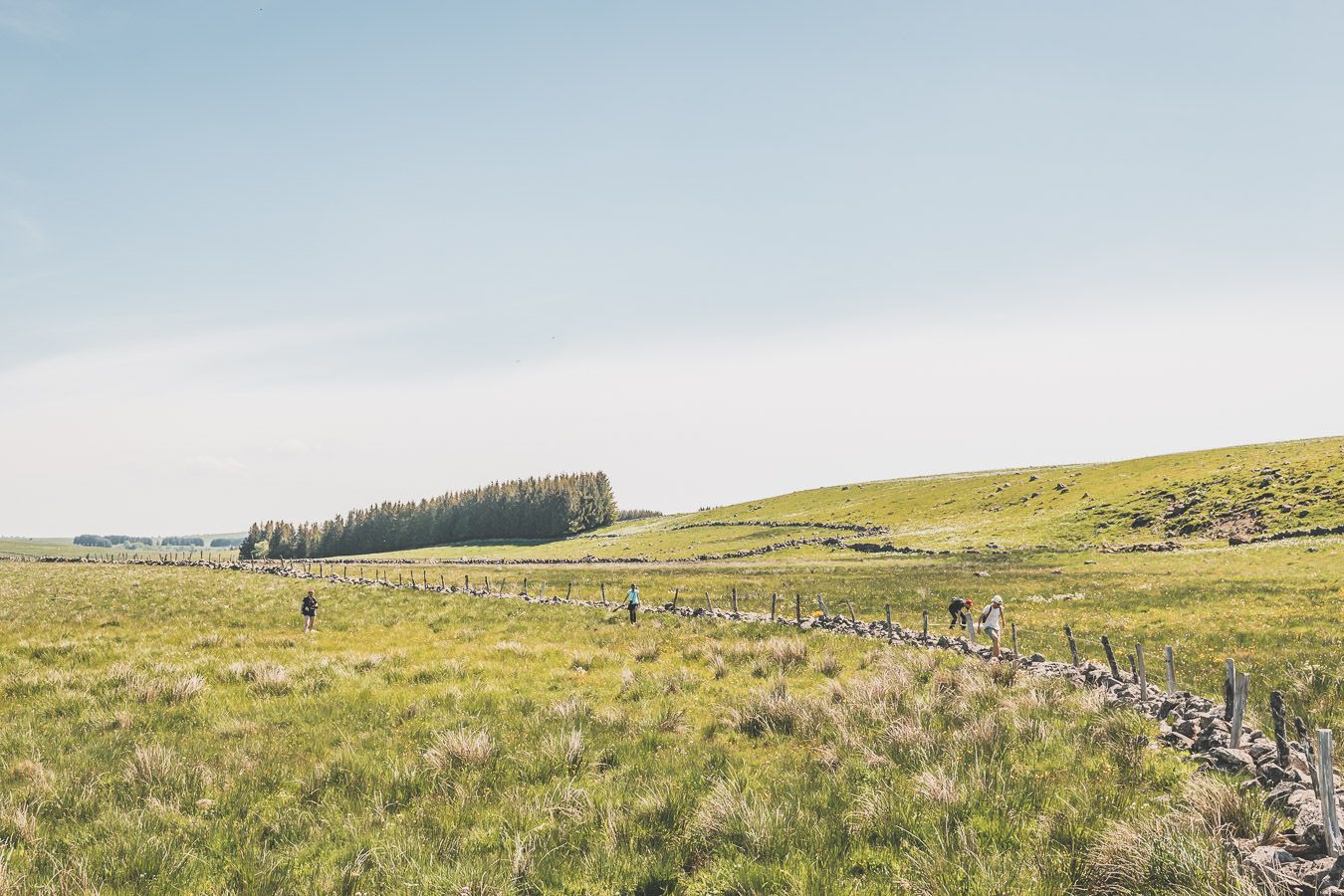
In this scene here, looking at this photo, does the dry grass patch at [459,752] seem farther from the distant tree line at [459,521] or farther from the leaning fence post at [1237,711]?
the distant tree line at [459,521]

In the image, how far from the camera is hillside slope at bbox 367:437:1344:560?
62.6 metres

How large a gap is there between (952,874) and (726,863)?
2255mm

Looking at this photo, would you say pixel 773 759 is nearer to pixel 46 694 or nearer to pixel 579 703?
pixel 579 703

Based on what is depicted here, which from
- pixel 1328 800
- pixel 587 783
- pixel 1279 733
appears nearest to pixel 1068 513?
pixel 1279 733

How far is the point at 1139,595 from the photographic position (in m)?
33.8

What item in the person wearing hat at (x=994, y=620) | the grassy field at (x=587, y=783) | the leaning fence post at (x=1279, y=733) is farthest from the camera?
the person wearing hat at (x=994, y=620)

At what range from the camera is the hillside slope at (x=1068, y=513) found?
62625 mm

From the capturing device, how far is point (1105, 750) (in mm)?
10477

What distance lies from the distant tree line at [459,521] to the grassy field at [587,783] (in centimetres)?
13853

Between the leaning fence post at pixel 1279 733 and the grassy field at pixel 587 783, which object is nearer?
the grassy field at pixel 587 783

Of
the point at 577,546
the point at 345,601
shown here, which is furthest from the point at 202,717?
the point at 577,546

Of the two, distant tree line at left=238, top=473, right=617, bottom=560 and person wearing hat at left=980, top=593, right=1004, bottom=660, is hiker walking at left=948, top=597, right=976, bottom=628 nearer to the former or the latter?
person wearing hat at left=980, top=593, right=1004, bottom=660

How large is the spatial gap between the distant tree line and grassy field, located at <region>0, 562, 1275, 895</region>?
13853cm

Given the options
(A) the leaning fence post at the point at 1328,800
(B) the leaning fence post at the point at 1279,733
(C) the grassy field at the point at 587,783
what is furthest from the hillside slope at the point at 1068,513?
(A) the leaning fence post at the point at 1328,800
